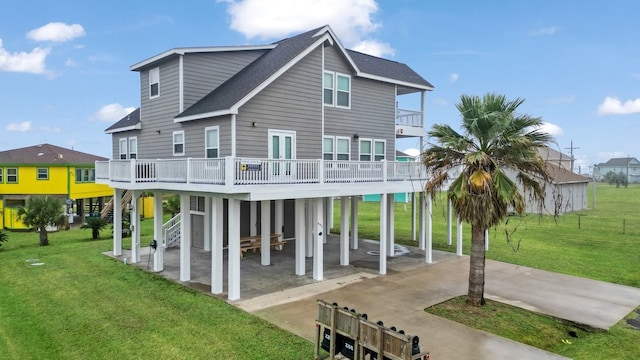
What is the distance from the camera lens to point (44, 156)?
104 ft

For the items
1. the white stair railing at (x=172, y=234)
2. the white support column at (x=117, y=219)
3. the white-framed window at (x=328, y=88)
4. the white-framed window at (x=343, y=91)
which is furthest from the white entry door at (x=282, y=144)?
the white stair railing at (x=172, y=234)

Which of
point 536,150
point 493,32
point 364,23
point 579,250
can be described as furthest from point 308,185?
point 364,23

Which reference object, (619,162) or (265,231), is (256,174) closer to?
(265,231)

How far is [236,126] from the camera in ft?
45.6

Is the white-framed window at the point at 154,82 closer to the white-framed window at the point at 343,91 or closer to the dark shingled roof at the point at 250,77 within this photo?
the dark shingled roof at the point at 250,77

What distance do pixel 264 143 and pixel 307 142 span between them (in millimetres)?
1963

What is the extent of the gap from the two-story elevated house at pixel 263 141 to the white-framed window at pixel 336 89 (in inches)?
1.7

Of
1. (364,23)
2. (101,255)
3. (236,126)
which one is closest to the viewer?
(236,126)

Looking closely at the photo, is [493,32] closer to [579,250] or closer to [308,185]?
[579,250]

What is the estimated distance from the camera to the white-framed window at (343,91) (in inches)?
679

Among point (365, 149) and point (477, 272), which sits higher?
point (365, 149)

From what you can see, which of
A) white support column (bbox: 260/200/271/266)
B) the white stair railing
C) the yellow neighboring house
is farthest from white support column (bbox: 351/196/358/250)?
the yellow neighboring house

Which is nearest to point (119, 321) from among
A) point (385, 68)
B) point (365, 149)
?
point (365, 149)

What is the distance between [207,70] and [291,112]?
4266 millimetres
